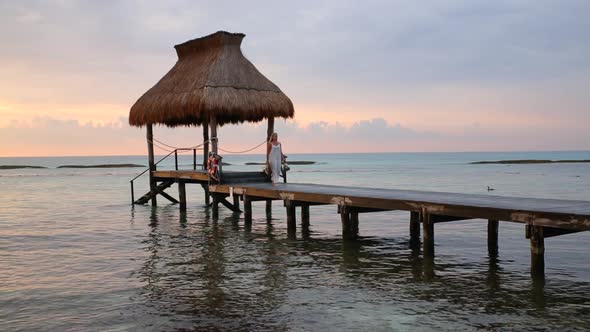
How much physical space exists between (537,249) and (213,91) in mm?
11248

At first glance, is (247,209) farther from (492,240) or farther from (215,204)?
(492,240)

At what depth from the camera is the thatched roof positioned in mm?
18047

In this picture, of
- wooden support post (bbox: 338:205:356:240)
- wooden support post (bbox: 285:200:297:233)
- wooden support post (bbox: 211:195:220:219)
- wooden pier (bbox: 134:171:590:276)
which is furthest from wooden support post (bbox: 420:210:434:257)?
wooden support post (bbox: 211:195:220:219)

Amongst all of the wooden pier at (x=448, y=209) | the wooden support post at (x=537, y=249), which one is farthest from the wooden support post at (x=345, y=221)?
the wooden support post at (x=537, y=249)

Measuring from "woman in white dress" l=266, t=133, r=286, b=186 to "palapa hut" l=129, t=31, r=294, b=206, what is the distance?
1528mm

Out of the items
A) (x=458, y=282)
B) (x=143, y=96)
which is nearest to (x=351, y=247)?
(x=458, y=282)

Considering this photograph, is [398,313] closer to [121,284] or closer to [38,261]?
[121,284]

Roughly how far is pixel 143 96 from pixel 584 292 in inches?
671

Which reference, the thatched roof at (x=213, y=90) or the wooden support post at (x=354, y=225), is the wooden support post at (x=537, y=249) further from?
the thatched roof at (x=213, y=90)

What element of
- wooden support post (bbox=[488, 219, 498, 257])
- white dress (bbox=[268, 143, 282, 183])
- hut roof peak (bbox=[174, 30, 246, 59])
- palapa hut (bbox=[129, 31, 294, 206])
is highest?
hut roof peak (bbox=[174, 30, 246, 59])

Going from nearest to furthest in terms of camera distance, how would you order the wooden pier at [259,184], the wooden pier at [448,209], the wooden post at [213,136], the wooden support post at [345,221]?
the wooden pier at [448,209] → the wooden pier at [259,184] → the wooden support post at [345,221] → the wooden post at [213,136]

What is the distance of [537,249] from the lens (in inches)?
376

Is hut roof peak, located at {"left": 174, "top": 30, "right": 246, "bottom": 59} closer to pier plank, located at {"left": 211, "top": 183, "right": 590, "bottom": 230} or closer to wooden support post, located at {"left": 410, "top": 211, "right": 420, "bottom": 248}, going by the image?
pier plank, located at {"left": 211, "top": 183, "right": 590, "bottom": 230}

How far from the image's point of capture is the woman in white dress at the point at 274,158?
1725 cm
